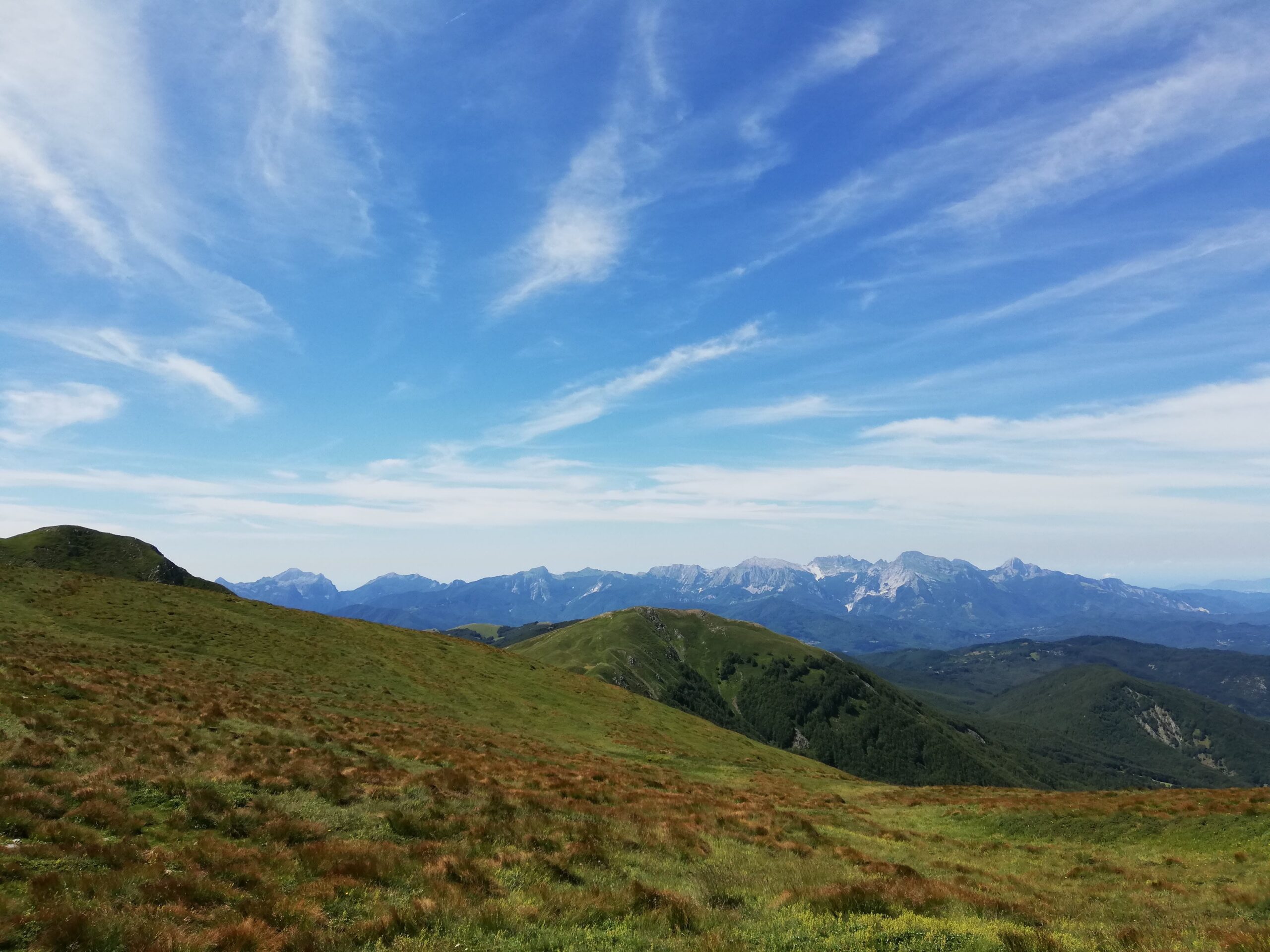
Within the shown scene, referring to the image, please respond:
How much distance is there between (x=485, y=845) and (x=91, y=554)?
174362 mm

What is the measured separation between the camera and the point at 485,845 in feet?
49.1

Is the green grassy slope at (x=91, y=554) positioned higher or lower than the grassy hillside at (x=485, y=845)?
higher

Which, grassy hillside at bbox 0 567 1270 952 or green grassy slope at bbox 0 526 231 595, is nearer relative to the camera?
grassy hillside at bbox 0 567 1270 952

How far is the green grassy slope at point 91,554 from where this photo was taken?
12900cm

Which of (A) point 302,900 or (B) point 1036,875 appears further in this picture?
(B) point 1036,875

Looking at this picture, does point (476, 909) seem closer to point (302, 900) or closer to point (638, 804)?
point (302, 900)

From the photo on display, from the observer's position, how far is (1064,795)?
34.7 m

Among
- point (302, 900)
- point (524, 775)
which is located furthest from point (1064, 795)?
point (302, 900)

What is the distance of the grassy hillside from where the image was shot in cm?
1017

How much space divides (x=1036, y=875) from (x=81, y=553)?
183m

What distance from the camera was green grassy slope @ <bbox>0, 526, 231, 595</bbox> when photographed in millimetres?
129000

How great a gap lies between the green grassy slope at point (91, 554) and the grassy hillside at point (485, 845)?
4739 inches

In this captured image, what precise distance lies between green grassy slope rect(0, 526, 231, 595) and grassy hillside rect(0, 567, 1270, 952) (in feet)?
395

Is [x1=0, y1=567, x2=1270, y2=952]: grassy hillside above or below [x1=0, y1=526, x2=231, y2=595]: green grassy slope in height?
below
